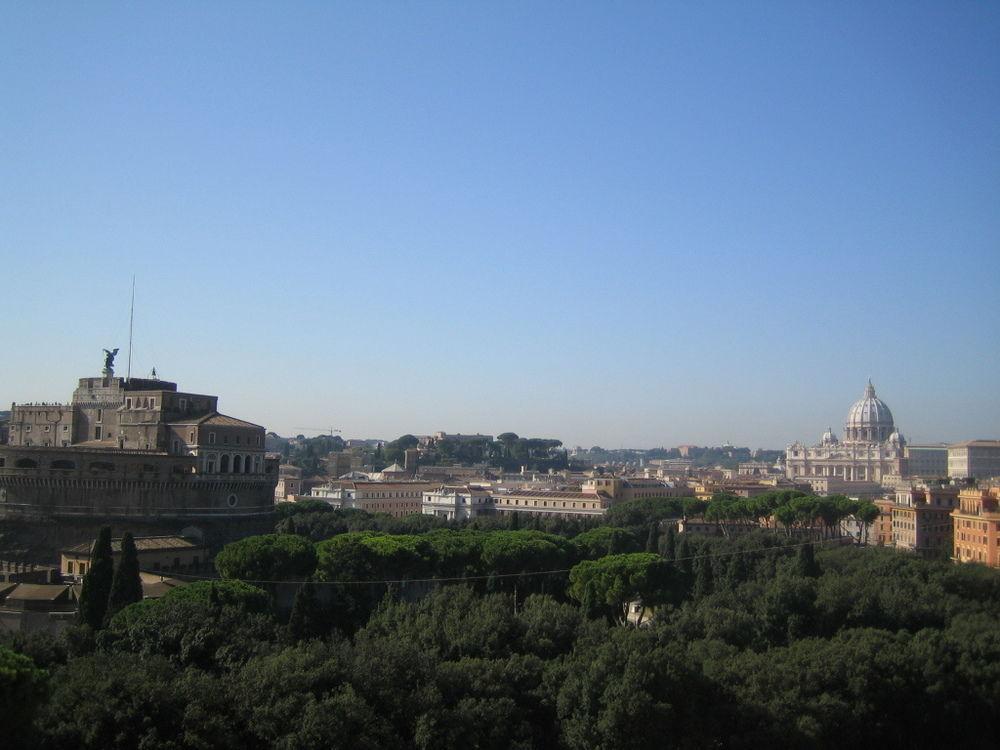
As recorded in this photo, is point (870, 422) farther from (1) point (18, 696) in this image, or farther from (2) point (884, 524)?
(1) point (18, 696)

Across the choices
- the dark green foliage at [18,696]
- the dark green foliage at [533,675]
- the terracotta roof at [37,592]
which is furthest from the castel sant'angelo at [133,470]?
the dark green foliage at [18,696]

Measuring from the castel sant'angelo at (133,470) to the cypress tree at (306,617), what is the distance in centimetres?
1558

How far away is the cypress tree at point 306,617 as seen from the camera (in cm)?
2583

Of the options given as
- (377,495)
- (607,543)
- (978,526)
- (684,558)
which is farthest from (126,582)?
(377,495)

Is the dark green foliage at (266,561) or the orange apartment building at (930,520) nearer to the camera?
the dark green foliage at (266,561)

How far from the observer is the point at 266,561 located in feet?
108

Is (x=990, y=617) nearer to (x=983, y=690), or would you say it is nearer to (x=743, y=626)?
(x=983, y=690)

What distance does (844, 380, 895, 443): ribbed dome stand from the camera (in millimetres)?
134750

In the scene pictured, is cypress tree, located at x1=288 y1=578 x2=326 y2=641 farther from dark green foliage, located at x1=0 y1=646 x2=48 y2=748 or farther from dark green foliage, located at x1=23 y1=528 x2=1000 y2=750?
dark green foliage, located at x1=0 y1=646 x2=48 y2=748

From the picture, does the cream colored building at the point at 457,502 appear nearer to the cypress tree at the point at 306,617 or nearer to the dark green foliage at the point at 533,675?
the dark green foliage at the point at 533,675

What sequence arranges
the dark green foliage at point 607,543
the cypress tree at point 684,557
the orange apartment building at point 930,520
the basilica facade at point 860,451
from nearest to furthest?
the cypress tree at point 684,557, the dark green foliage at point 607,543, the orange apartment building at point 930,520, the basilica facade at point 860,451

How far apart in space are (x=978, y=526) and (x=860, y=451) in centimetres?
9240

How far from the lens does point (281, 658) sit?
60.5 feet

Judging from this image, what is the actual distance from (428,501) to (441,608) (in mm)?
50610
